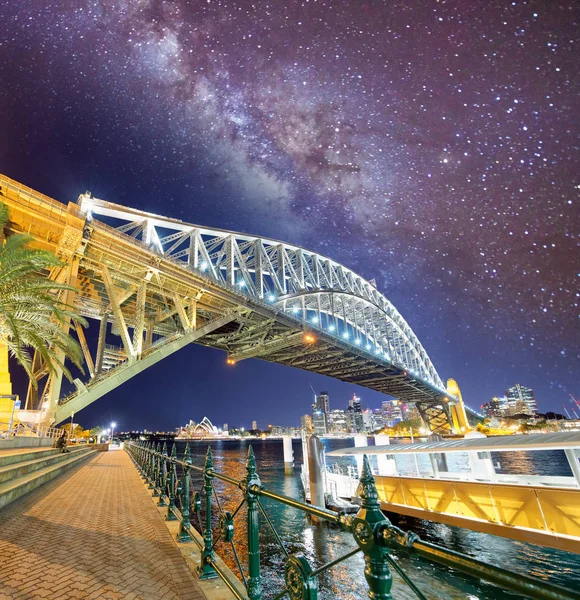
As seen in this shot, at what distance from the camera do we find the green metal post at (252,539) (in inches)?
118

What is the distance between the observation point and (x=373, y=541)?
1731mm

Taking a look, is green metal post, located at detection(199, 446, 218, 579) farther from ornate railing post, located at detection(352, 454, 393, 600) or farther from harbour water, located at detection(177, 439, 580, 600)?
harbour water, located at detection(177, 439, 580, 600)

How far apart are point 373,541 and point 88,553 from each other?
17.0 feet

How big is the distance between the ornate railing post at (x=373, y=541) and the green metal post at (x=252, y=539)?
1.37 m

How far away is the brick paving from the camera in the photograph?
3.81 m

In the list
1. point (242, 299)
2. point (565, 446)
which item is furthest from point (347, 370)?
point (565, 446)

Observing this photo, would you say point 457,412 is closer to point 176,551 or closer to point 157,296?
point 157,296

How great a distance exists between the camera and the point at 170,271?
2116cm

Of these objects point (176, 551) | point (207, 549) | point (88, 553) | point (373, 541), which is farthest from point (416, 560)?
point (373, 541)

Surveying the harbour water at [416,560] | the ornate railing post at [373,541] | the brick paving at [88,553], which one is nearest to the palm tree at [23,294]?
the brick paving at [88,553]

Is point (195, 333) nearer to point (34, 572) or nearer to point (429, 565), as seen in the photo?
point (429, 565)

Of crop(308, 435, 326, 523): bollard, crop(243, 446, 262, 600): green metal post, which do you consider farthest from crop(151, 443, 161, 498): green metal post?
crop(308, 435, 326, 523): bollard

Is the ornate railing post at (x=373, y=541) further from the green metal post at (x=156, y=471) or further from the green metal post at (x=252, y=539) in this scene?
the green metal post at (x=156, y=471)

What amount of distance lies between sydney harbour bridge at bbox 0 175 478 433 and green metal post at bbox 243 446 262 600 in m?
9.42
